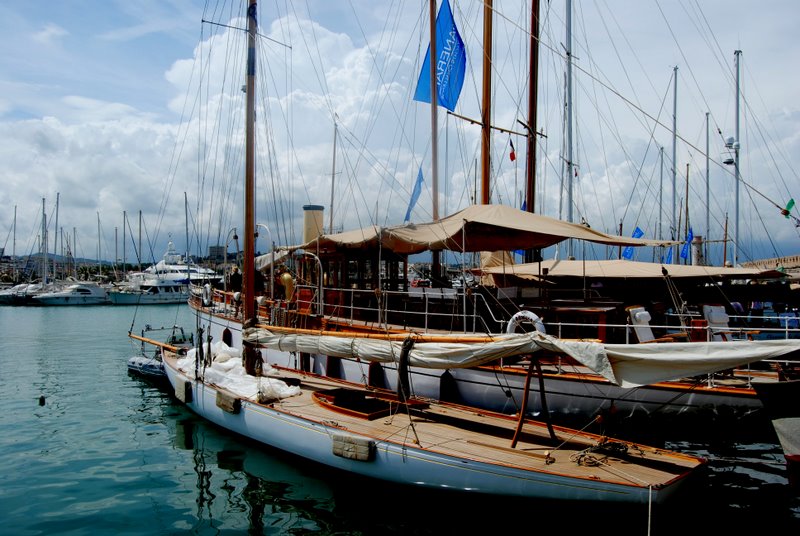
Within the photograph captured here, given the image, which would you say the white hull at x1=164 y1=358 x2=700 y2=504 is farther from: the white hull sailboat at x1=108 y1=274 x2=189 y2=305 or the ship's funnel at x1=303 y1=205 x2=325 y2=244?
the white hull sailboat at x1=108 y1=274 x2=189 y2=305

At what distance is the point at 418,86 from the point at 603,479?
16.1 meters

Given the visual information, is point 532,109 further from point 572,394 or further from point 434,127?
point 572,394

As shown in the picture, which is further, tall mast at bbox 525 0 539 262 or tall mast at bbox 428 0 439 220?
tall mast at bbox 525 0 539 262

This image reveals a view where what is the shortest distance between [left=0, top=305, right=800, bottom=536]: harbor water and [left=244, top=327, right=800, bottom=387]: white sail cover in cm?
178

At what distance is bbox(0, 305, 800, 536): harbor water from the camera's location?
27.6 feet

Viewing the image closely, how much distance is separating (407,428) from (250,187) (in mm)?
7941

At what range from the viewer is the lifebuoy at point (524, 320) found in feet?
35.8

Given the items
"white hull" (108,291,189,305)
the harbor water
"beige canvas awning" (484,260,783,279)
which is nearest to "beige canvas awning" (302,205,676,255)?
"beige canvas awning" (484,260,783,279)

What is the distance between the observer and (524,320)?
1155cm

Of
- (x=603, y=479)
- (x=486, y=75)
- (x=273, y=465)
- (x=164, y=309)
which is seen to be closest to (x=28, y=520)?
(x=273, y=465)

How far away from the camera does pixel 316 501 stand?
961cm

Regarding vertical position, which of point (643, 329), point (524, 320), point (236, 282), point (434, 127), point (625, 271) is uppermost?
point (434, 127)

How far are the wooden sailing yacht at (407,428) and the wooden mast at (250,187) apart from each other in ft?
0.09

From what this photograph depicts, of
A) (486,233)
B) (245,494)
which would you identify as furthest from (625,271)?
(245,494)
